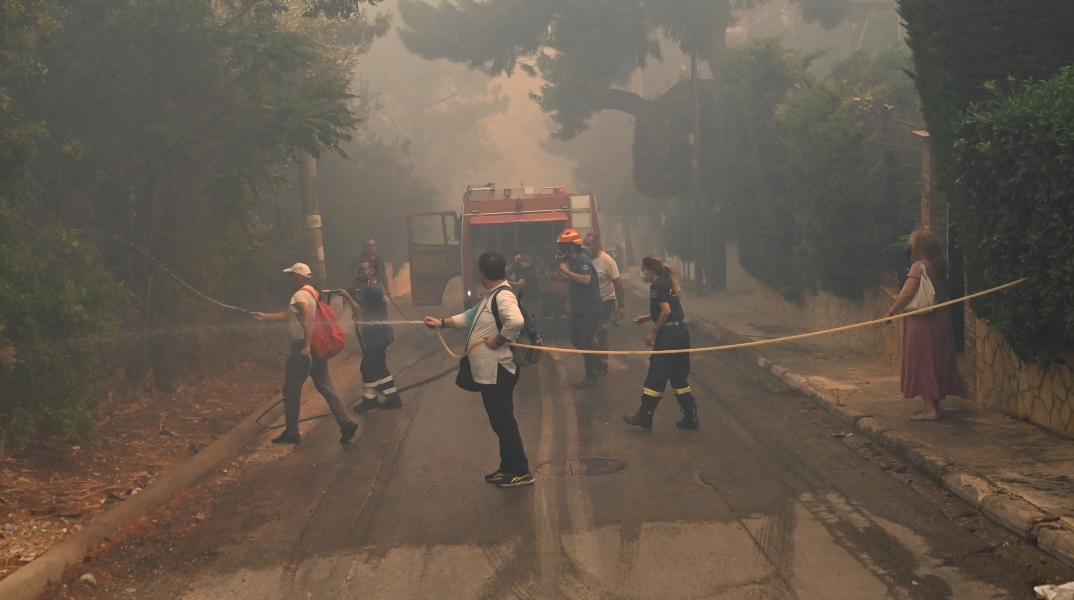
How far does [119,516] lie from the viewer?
22.2 ft

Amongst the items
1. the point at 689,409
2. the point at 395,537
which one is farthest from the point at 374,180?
the point at 395,537

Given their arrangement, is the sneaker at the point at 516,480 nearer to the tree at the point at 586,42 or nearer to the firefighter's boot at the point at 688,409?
the firefighter's boot at the point at 688,409

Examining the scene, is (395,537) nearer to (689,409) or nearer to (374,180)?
(689,409)

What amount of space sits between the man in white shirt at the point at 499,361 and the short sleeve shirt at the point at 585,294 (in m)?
4.55

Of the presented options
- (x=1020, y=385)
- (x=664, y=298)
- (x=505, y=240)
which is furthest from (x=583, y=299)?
(x=505, y=240)

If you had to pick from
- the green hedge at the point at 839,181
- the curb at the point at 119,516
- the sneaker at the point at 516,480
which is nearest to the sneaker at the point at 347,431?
the curb at the point at 119,516

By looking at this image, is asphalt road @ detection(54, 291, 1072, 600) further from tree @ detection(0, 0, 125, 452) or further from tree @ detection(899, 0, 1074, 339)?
tree @ detection(899, 0, 1074, 339)

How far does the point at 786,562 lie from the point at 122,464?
18.8 ft

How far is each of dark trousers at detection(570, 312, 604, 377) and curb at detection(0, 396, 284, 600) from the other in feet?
13.5

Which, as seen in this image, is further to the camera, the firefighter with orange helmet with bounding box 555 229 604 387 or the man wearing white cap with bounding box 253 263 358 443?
the firefighter with orange helmet with bounding box 555 229 604 387

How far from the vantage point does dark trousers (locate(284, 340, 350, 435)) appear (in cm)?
926

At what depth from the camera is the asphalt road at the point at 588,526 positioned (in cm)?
529

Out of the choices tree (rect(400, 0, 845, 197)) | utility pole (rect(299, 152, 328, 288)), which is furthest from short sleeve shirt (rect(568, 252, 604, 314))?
tree (rect(400, 0, 845, 197))

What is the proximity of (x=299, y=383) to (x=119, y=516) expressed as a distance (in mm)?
2709
